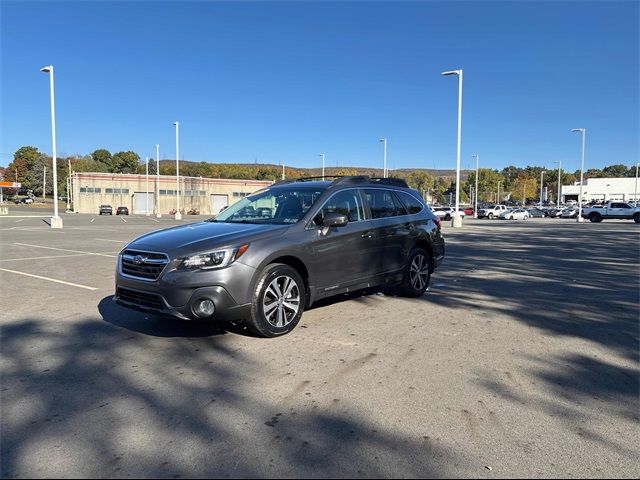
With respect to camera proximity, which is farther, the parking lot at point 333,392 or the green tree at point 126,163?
the green tree at point 126,163

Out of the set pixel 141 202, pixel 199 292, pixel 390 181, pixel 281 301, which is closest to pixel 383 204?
pixel 390 181

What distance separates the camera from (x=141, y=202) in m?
75.8

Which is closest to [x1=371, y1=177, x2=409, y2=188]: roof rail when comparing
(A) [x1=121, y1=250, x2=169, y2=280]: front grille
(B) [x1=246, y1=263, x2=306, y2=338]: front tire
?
(B) [x1=246, y1=263, x2=306, y2=338]: front tire

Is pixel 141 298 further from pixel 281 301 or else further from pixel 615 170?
pixel 615 170

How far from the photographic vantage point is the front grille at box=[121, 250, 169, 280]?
481 centimetres

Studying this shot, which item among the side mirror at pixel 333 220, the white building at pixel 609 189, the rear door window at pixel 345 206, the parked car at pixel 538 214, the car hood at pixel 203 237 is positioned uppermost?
the white building at pixel 609 189

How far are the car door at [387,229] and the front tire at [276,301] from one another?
1462 millimetres

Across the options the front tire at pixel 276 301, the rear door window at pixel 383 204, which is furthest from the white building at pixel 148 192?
the front tire at pixel 276 301

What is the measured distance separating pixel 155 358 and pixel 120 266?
4.20 feet

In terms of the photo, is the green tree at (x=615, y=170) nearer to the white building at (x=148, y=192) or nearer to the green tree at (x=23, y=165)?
the white building at (x=148, y=192)

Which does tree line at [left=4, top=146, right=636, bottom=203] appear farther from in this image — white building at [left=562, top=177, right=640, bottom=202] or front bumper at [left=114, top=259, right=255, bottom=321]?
front bumper at [left=114, top=259, right=255, bottom=321]

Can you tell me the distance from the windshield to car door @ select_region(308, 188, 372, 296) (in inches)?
9.6

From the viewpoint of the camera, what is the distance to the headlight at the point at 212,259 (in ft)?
15.4

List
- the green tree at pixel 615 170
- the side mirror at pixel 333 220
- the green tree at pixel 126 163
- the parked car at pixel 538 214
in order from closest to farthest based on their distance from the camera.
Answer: the side mirror at pixel 333 220, the parked car at pixel 538 214, the green tree at pixel 126 163, the green tree at pixel 615 170
